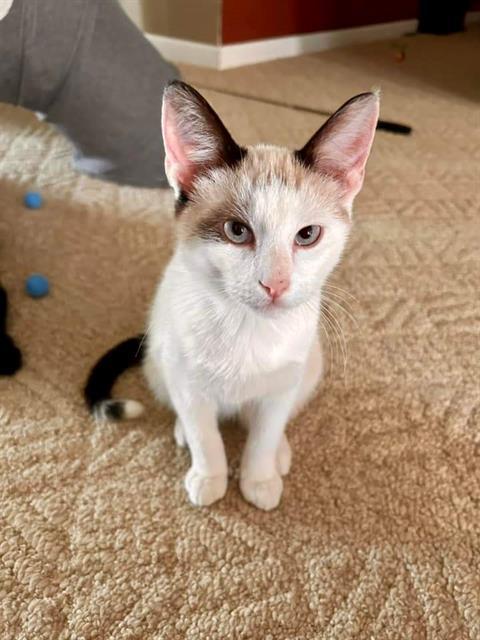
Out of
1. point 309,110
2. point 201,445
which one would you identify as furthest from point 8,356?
point 309,110

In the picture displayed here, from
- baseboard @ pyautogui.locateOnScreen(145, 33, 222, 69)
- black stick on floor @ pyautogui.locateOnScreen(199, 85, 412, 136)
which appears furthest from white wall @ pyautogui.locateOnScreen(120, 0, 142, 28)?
black stick on floor @ pyautogui.locateOnScreen(199, 85, 412, 136)

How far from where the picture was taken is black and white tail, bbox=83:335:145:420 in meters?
0.97

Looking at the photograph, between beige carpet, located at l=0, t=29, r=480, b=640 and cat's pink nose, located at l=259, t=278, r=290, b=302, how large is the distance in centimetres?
42

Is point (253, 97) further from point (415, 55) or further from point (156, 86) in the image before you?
point (415, 55)

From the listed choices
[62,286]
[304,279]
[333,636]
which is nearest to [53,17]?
[62,286]

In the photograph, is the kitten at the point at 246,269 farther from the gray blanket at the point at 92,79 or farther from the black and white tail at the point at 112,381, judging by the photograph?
the gray blanket at the point at 92,79

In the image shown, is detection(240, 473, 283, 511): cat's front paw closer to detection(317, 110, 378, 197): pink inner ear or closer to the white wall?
detection(317, 110, 378, 197): pink inner ear

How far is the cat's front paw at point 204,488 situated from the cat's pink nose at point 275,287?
1.25ft

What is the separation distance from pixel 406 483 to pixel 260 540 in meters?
0.28

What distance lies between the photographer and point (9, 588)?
2.45ft

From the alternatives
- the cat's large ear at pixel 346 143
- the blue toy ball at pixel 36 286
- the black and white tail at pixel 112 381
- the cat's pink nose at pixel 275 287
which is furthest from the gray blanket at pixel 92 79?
the cat's pink nose at pixel 275 287

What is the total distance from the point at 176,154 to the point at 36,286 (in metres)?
0.65

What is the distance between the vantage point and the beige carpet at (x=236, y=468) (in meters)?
0.75

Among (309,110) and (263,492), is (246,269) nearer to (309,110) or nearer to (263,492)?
(263,492)
